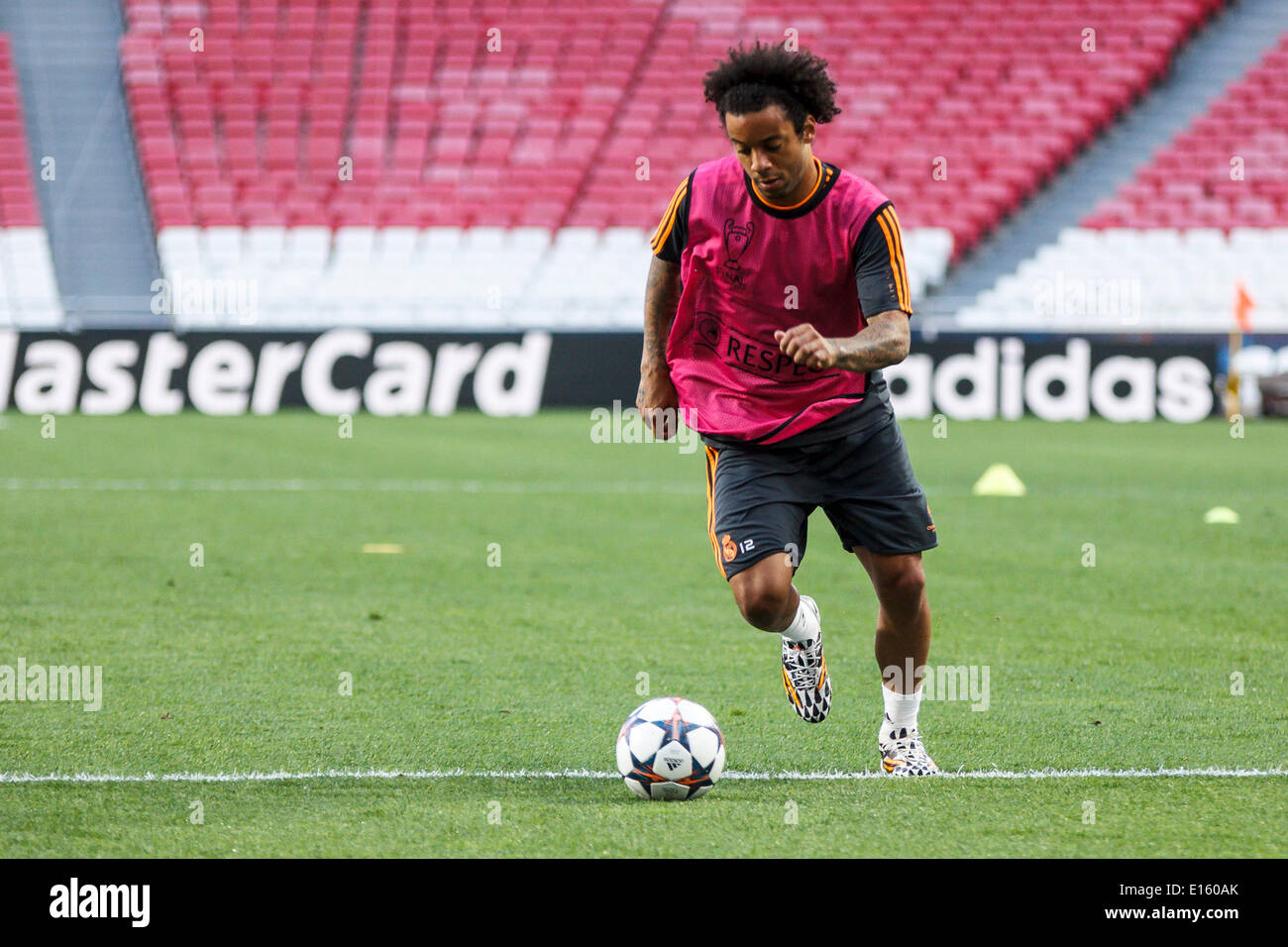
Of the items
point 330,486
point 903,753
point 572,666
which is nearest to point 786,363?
point 903,753

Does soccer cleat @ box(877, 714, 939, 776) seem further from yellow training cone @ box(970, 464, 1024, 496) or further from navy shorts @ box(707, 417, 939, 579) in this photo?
yellow training cone @ box(970, 464, 1024, 496)

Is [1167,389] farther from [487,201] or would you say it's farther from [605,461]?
[487,201]

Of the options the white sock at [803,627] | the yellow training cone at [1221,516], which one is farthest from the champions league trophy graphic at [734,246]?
the yellow training cone at [1221,516]

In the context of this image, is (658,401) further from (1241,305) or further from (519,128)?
(519,128)

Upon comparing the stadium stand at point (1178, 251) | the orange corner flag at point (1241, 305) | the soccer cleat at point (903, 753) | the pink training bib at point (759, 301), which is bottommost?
the soccer cleat at point (903, 753)

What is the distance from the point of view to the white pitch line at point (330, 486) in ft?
40.5

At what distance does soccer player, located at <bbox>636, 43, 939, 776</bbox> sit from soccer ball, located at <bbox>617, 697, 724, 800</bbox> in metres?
0.44

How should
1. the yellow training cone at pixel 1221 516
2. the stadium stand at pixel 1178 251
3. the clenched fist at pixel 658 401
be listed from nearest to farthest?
1. the clenched fist at pixel 658 401
2. the yellow training cone at pixel 1221 516
3. the stadium stand at pixel 1178 251

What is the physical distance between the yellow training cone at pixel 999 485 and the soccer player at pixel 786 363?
7.86m

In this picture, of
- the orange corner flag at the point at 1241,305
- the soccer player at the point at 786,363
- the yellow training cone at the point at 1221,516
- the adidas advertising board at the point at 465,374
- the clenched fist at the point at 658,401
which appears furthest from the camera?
the orange corner flag at the point at 1241,305

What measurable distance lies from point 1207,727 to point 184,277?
70.8 ft

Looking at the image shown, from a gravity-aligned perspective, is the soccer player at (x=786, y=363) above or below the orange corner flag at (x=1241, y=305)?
below

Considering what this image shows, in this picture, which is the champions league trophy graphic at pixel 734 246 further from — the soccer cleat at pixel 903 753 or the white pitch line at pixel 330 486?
the white pitch line at pixel 330 486

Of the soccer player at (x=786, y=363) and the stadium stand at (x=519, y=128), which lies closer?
the soccer player at (x=786, y=363)
